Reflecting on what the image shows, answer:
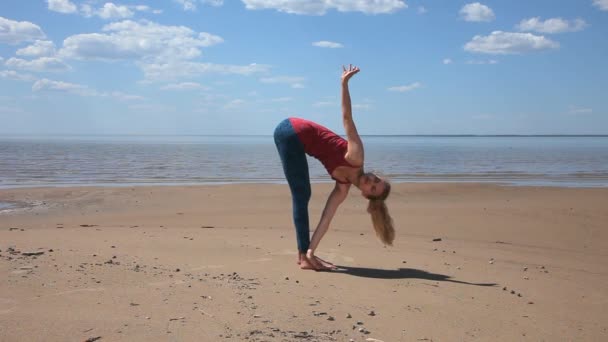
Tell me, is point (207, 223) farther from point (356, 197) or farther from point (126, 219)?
point (356, 197)

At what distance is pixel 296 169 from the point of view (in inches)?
183

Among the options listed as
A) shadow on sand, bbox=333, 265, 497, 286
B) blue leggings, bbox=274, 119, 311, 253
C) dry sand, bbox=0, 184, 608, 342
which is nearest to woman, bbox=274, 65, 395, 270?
blue leggings, bbox=274, 119, 311, 253

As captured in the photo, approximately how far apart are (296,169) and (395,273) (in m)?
1.26

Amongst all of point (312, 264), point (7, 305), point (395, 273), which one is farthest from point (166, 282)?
point (395, 273)

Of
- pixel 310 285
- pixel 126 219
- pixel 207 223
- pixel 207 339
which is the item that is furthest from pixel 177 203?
pixel 207 339

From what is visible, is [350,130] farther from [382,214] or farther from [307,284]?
[307,284]

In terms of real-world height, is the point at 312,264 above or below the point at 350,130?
below

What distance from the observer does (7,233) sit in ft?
20.2

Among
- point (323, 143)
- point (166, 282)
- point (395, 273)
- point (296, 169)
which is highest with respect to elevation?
point (323, 143)

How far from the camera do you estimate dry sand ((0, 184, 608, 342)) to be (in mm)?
2988

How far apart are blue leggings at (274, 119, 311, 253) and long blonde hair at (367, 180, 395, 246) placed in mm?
601

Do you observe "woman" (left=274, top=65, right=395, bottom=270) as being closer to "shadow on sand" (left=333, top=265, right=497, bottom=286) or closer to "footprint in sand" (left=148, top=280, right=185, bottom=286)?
"shadow on sand" (left=333, top=265, right=497, bottom=286)

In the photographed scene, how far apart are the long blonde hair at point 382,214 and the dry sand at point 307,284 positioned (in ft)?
1.06

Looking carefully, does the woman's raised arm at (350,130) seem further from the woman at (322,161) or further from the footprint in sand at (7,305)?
the footprint in sand at (7,305)
